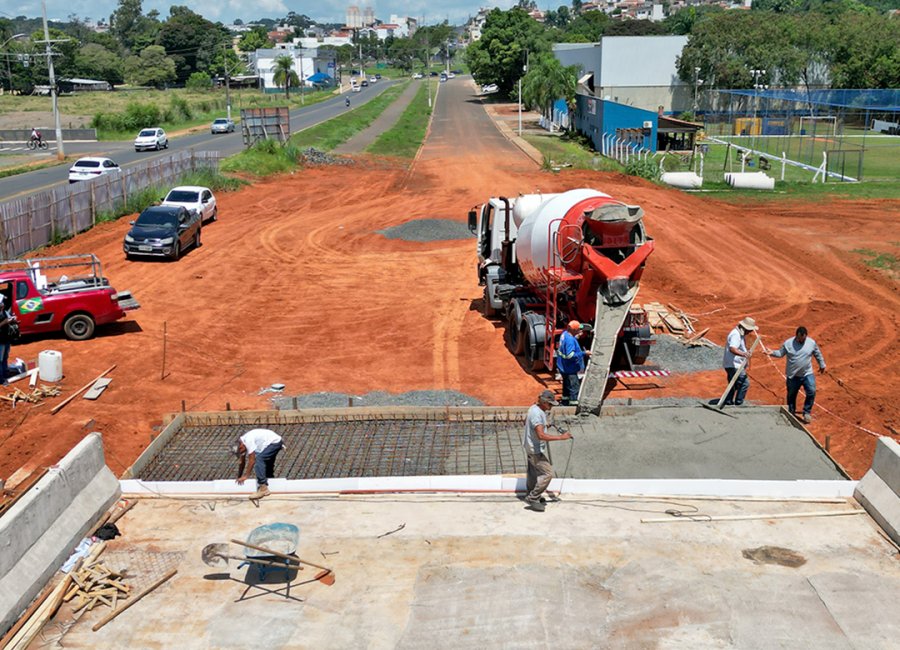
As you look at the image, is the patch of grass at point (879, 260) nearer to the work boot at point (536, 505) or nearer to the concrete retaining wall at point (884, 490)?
the concrete retaining wall at point (884, 490)

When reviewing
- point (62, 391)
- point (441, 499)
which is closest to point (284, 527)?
point (441, 499)

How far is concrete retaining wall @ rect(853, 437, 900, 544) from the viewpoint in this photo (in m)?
10.2

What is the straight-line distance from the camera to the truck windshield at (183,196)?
36.5 meters

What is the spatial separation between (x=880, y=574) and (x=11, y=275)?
66.0ft

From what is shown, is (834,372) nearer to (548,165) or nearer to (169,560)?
(169,560)

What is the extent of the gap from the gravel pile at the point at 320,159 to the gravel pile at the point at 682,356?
3732 cm

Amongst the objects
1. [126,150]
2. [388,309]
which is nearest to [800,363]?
[388,309]

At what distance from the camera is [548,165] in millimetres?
49312

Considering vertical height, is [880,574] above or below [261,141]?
below

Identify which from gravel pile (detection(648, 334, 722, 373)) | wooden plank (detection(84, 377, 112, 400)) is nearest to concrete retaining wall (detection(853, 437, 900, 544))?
gravel pile (detection(648, 334, 722, 373))

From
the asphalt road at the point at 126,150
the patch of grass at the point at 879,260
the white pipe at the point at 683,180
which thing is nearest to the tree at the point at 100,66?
the asphalt road at the point at 126,150

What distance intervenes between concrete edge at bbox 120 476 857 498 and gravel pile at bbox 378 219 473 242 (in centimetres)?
2275

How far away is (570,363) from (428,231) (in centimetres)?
1965

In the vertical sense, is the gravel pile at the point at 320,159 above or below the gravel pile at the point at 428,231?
above
